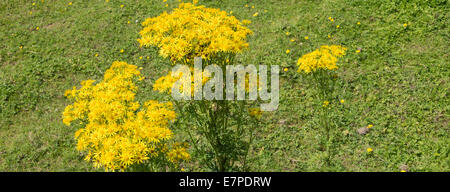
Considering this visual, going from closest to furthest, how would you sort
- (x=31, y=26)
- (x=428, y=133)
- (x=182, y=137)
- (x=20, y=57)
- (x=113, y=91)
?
(x=113, y=91)
(x=428, y=133)
(x=182, y=137)
(x=20, y=57)
(x=31, y=26)

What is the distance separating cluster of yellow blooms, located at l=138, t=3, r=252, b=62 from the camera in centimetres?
329

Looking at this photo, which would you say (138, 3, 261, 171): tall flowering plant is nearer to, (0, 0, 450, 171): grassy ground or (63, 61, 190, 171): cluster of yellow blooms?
(63, 61, 190, 171): cluster of yellow blooms

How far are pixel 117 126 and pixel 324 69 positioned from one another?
2422 millimetres

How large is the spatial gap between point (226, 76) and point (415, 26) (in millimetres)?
3815

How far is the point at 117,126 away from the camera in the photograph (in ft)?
A: 9.69

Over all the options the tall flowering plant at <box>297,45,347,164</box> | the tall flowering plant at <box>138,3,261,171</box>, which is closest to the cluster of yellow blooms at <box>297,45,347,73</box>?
the tall flowering plant at <box>297,45,347,164</box>

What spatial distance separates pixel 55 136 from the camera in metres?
5.02

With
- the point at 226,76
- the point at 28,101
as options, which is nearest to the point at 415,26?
the point at 226,76

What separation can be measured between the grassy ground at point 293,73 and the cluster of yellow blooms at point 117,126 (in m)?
1.47

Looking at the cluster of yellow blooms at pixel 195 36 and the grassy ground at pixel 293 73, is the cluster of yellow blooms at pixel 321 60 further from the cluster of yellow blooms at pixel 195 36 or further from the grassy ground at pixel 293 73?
the grassy ground at pixel 293 73

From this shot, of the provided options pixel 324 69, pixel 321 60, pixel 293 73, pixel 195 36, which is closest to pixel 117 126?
pixel 195 36

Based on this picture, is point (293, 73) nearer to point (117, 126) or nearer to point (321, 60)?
point (321, 60)

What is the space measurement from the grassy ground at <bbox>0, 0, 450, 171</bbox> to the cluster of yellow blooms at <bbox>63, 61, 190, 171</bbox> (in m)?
1.47

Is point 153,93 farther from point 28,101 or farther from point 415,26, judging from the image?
point 415,26
